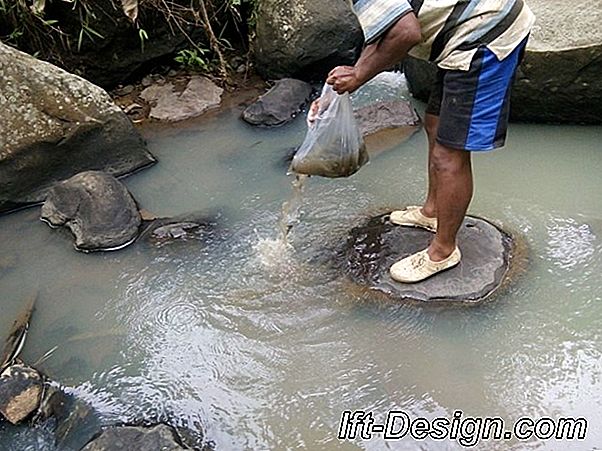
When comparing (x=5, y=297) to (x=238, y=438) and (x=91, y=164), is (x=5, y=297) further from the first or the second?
(x=238, y=438)

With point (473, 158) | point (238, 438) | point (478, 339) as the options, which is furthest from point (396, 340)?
point (473, 158)

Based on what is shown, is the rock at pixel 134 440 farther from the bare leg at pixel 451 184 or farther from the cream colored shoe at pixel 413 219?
the cream colored shoe at pixel 413 219

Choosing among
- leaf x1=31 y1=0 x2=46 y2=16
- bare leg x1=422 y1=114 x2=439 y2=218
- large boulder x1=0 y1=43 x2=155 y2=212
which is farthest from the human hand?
leaf x1=31 y1=0 x2=46 y2=16

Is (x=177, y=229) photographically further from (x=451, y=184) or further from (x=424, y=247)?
(x=451, y=184)

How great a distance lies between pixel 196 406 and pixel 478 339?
1.14 meters

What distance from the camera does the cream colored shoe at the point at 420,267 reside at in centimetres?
306

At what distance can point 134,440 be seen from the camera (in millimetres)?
2402

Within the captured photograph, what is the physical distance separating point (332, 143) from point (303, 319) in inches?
31.1

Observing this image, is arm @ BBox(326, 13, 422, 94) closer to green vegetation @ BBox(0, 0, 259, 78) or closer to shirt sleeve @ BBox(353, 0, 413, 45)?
shirt sleeve @ BBox(353, 0, 413, 45)

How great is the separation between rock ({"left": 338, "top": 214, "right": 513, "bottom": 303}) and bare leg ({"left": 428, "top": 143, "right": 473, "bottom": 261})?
267 millimetres

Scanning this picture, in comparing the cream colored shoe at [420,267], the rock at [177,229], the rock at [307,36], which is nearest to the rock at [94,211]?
the rock at [177,229]

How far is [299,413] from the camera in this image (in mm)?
2592

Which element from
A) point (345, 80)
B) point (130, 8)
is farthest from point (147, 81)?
point (345, 80)

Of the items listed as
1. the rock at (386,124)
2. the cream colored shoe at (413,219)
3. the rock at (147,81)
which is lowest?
the rock at (386,124)
